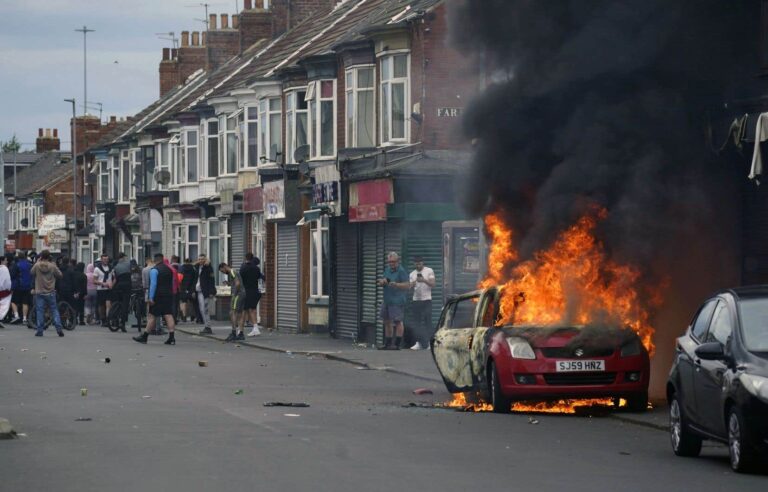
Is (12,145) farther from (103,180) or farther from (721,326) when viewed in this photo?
(721,326)

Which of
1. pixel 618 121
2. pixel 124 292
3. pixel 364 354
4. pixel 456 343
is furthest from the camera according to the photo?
pixel 124 292

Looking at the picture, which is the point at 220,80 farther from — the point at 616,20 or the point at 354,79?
the point at 616,20

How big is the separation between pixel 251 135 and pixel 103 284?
6.42m

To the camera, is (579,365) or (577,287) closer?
(579,365)

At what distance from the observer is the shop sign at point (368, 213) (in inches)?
1228

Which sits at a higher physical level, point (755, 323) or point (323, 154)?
point (323, 154)

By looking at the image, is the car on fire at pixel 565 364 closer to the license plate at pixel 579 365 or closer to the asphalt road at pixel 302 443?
the license plate at pixel 579 365

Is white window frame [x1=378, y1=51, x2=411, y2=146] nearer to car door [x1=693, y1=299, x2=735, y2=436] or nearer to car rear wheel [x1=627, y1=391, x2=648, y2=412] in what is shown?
car rear wheel [x1=627, y1=391, x2=648, y2=412]

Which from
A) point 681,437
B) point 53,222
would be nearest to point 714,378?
point 681,437

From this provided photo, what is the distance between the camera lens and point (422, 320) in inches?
1163

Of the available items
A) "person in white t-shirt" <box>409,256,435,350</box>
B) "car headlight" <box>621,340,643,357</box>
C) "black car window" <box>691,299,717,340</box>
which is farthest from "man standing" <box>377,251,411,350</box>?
"black car window" <box>691,299,717,340</box>

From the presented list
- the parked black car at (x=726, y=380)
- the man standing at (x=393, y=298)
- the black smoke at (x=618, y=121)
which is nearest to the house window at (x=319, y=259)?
the man standing at (x=393, y=298)

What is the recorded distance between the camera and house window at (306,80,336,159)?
37.0 m

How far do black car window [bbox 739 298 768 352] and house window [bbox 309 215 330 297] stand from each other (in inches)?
1002
